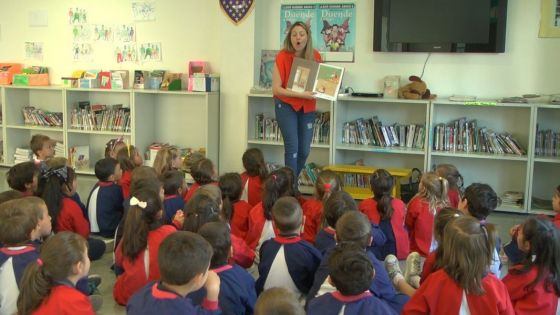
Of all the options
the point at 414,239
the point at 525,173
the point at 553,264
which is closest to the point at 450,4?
the point at 525,173

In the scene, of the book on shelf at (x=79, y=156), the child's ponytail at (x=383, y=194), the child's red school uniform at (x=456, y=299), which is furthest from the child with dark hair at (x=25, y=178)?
the book on shelf at (x=79, y=156)

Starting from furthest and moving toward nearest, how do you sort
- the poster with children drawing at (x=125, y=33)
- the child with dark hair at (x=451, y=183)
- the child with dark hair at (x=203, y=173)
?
the poster with children drawing at (x=125, y=33), the child with dark hair at (x=451, y=183), the child with dark hair at (x=203, y=173)

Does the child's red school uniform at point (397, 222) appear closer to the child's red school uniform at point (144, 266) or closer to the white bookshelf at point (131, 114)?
the child's red school uniform at point (144, 266)

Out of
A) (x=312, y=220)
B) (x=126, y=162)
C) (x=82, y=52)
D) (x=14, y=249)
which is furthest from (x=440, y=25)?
(x=14, y=249)

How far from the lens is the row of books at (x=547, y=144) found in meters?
5.53

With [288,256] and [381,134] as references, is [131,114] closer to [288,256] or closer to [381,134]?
[381,134]

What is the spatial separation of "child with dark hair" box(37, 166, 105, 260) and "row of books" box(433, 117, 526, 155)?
3413 millimetres

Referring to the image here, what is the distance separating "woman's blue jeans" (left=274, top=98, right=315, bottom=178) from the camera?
205 inches

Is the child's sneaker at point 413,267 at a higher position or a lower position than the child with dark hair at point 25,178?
lower

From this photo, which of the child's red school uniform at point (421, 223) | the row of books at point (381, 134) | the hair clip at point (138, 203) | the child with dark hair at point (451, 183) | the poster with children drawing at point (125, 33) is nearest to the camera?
the hair clip at point (138, 203)

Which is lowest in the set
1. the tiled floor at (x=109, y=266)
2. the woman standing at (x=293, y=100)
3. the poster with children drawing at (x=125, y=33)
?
the tiled floor at (x=109, y=266)

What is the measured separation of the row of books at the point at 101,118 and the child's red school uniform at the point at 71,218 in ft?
10.6

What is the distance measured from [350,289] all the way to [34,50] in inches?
261

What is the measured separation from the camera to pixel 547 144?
5.55m
